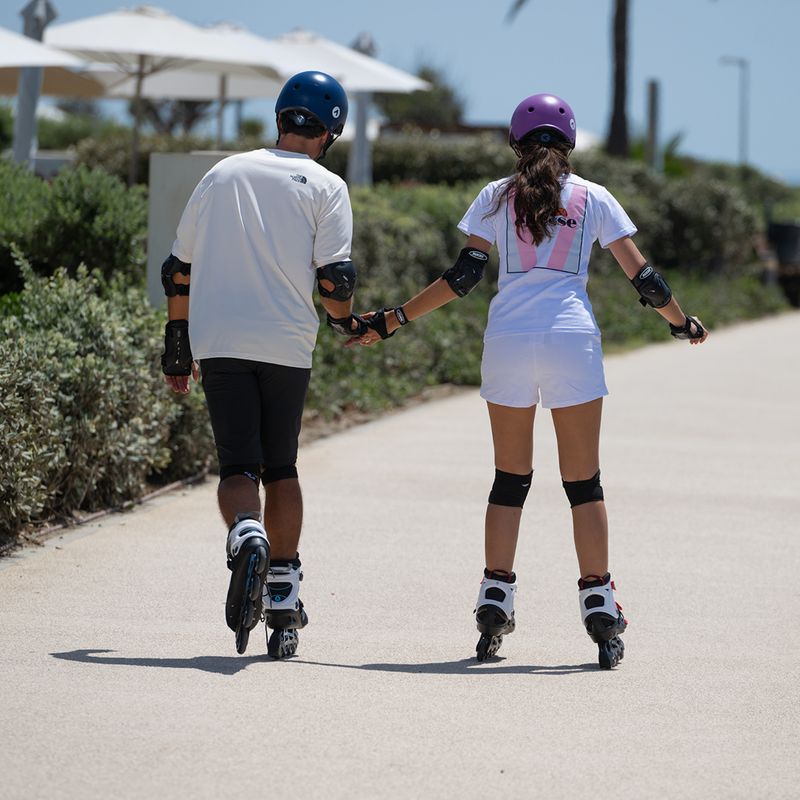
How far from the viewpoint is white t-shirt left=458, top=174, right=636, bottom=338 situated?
16.1 ft

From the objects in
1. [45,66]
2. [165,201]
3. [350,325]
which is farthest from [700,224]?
[350,325]

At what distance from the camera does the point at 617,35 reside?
95.8ft

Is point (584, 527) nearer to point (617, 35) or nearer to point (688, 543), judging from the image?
point (688, 543)

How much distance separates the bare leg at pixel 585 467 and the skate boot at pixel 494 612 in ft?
0.85

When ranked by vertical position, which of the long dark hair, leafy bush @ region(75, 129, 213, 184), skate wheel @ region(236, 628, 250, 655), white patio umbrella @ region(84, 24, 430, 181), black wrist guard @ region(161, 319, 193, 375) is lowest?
skate wheel @ region(236, 628, 250, 655)

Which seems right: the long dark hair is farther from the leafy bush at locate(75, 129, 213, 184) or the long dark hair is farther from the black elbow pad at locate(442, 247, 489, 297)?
the leafy bush at locate(75, 129, 213, 184)

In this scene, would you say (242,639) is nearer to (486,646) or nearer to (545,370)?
(486,646)

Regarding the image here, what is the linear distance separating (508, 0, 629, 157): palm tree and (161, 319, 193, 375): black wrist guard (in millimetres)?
25395

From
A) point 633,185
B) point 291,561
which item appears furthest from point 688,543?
point 633,185

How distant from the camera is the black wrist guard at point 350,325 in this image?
16.7 ft

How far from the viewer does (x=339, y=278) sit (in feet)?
16.0

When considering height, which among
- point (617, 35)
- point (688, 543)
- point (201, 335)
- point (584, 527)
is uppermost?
point (617, 35)

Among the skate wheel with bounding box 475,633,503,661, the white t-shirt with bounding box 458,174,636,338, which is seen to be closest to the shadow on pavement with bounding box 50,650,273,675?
the skate wheel with bounding box 475,633,503,661

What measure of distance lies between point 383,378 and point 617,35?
19.3 meters
